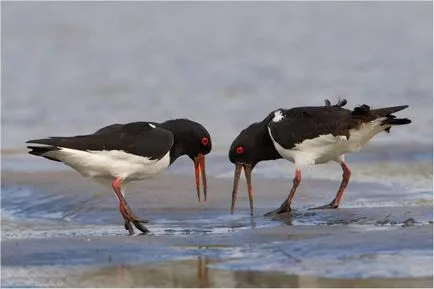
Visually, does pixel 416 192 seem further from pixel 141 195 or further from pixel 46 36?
pixel 46 36

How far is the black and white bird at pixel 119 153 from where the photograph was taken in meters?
10.4

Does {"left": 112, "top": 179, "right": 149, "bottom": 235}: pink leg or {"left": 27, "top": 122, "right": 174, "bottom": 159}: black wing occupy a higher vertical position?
{"left": 27, "top": 122, "right": 174, "bottom": 159}: black wing

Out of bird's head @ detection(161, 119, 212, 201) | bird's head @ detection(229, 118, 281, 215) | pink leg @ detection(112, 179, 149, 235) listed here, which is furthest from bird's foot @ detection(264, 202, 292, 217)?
pink leg @ detection(112, 179, 149, 235)

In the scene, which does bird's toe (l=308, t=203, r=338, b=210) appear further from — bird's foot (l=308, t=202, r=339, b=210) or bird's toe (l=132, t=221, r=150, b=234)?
bird's toe (l=132, t=221, r=150, b=234)

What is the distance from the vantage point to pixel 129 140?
1065 cm

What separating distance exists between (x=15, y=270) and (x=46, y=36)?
15.1 meters

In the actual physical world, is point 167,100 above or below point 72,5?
below

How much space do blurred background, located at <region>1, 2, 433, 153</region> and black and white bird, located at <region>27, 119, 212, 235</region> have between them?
4.75m

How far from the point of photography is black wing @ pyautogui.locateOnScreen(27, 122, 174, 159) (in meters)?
10.4

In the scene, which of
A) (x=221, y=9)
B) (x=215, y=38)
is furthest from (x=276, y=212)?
(x=221, y=9)

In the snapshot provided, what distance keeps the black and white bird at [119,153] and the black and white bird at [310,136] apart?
47.6 inches

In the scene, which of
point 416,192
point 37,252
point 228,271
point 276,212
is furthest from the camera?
point 416,192

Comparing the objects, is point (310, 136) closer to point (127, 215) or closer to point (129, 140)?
point (129, 140)

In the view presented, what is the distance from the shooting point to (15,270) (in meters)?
8.71
